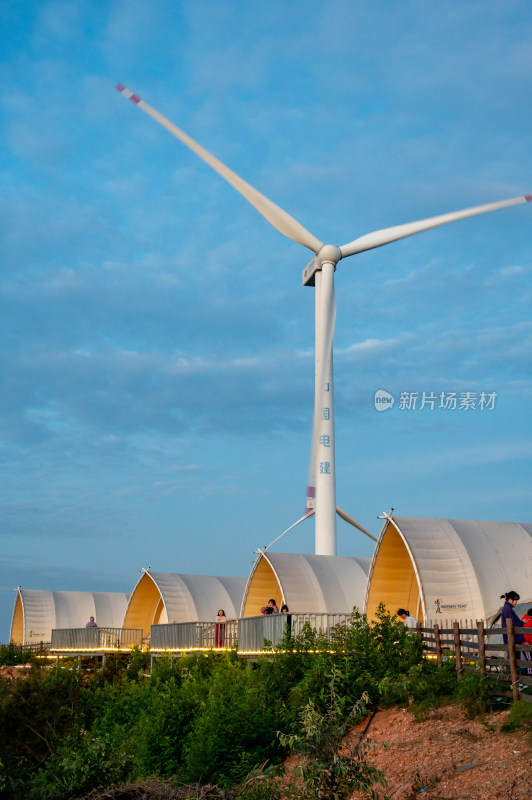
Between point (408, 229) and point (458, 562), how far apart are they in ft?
74.9

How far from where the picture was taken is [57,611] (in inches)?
2694

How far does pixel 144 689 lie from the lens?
32156 millimetres

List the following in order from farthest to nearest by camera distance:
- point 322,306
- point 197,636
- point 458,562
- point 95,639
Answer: point 322,306 < point 95,639 < point 197,636 < point 458,562

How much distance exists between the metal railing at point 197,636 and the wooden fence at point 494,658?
13.0 metres

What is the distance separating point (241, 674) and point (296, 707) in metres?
5.79

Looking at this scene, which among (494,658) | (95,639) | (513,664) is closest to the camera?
(513,664)

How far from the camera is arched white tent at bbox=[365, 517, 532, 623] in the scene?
101 ft

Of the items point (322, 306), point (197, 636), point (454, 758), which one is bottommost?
point (454, 758)


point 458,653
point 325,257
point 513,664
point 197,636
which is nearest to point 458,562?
point 458,653

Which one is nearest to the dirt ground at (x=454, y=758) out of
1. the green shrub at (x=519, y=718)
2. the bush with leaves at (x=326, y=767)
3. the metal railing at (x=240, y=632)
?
the green shrub at (x=519, y=718)

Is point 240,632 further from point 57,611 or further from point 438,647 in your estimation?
point 57,611

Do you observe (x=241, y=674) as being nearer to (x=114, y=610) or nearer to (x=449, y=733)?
(x=449, y=733)

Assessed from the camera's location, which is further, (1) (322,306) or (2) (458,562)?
(1) (322,306)

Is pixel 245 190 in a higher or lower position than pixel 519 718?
higher
